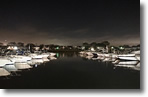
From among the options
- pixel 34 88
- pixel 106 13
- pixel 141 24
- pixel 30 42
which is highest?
pixel 106 13

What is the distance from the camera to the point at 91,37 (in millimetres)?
4465

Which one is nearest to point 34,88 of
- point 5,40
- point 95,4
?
point 5,40

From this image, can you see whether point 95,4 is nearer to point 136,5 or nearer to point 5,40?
point 136,5

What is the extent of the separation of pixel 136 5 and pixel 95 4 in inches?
32.9

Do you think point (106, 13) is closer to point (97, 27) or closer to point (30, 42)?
point (97, 27)

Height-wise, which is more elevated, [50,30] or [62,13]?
[62,13]

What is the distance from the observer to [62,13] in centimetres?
432


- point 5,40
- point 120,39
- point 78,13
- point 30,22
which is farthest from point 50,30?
point 120,39

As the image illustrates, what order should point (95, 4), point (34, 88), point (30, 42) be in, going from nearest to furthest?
point (34, 88), point (95, 4), point (30, 42)

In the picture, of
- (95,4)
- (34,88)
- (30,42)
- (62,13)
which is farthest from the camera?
(30,42)

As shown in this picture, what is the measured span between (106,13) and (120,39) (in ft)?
2.24

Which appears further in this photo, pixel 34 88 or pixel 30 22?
pixel 30 22

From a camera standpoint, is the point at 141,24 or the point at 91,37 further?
the point at 91,37

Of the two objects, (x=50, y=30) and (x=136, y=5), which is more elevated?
(x=136, y=5)
